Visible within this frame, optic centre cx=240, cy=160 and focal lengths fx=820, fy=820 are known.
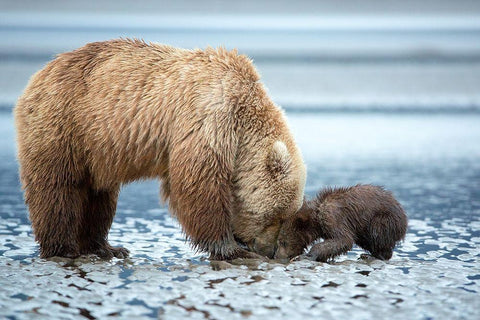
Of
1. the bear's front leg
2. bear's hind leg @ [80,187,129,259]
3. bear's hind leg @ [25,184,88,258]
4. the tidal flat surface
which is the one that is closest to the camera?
the tidal flat surface

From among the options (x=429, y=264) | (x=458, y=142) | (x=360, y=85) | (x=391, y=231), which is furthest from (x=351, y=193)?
(x=360, y=85)

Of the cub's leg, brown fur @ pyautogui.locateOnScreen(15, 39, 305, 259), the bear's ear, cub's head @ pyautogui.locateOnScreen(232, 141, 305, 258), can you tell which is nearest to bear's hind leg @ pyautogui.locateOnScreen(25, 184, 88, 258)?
brown fur @ pyautogui.locateOnScreen(15, 39, 305, 259)

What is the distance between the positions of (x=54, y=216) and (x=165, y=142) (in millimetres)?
1104

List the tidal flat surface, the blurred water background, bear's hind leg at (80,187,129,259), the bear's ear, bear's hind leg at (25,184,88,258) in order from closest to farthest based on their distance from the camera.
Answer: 1. the tidal flat surface
2. the blurred water background
3. the bear's ear
4. bear's hind leg at (25,184,88,258)
5. bear's hind leg at (80,187,129,259)

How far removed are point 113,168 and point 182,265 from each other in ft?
3.25

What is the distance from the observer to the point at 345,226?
701 centimetres

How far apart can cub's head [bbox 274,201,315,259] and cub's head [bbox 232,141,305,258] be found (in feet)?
0.22

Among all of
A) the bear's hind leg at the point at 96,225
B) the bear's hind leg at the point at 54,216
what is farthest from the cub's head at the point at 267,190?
the bear's hind leg at the point at 54,216

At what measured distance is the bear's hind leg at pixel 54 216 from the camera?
6766mm

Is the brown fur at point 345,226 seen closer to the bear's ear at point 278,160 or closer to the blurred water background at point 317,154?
the blurred water background at point 317,154

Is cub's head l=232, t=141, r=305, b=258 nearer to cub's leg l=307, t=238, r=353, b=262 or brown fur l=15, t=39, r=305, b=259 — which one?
brown fur l=15, t=39, r=305, b=259

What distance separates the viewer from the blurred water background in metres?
5.58

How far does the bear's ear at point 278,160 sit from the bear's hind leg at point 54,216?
166 centimetres

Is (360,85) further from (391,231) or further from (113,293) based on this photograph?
(113,293)
